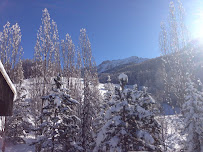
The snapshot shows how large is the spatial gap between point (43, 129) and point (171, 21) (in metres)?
15.8

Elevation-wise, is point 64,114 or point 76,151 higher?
point 64,114

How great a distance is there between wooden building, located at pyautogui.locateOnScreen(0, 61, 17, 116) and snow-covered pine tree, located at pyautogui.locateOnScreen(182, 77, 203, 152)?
14.1 metres

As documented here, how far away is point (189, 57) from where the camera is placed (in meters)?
15.1

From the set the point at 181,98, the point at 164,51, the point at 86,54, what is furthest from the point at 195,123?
the point at 86,54

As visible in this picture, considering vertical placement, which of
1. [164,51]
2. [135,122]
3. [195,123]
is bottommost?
[195,123]

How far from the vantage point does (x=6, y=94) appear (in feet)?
5.59

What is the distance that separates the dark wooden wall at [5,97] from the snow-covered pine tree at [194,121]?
14.1 meters

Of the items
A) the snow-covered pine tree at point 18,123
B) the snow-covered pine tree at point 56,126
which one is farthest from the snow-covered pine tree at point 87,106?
the snow-covered pine tree at point 18,123

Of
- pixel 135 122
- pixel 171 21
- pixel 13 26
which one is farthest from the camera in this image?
pixel 171 21

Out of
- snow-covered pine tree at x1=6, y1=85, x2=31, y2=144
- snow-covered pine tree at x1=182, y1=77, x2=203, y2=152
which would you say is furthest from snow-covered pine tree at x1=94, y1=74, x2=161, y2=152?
snow-covered pine tree at x1=6, y1=85, x2=31, y2=144

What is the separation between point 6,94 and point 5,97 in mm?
32

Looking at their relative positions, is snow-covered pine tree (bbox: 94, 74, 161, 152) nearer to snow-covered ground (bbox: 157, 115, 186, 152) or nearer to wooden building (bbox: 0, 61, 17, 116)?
snow-covered ground (bbox: 157, 115, 186, 152)

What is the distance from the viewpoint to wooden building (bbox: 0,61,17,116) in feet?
5.44

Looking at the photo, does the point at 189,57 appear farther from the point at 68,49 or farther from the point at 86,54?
the point at 68,49
